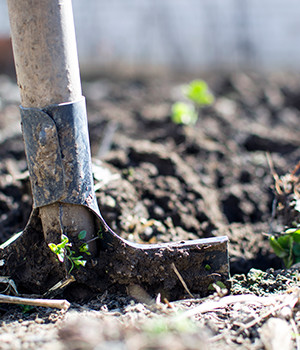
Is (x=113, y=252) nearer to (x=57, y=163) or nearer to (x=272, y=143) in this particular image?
(x=57, y=163)

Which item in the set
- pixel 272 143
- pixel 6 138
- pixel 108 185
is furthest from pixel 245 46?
pixel 108 185

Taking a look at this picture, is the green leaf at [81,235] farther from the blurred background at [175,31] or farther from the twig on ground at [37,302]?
the blurred background at [175,31]

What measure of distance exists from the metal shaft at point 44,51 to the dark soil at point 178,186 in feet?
1.89

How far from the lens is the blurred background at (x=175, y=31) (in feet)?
25.6

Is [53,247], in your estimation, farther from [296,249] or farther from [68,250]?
[296,249]

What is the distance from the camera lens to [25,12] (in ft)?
4.25

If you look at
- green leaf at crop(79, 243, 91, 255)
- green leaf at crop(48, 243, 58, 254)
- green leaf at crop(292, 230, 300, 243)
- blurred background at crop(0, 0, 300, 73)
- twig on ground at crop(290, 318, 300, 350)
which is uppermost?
blurred background at crop(0, 0, 300, 73)

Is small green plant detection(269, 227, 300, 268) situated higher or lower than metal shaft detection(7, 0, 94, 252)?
lower

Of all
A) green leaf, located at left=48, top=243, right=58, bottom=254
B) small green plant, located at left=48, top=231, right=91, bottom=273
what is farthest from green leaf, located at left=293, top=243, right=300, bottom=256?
green leaf, located at left=48, top=243, right=58, bottom=254

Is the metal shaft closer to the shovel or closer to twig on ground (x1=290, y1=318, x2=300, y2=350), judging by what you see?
the shovel

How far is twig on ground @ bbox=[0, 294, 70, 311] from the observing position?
1399 millimetres

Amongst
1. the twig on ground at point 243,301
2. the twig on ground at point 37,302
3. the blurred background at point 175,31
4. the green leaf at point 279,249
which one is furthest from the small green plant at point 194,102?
the blurred background at point 175,31

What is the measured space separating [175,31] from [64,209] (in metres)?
7.07

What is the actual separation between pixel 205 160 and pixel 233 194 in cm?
53
